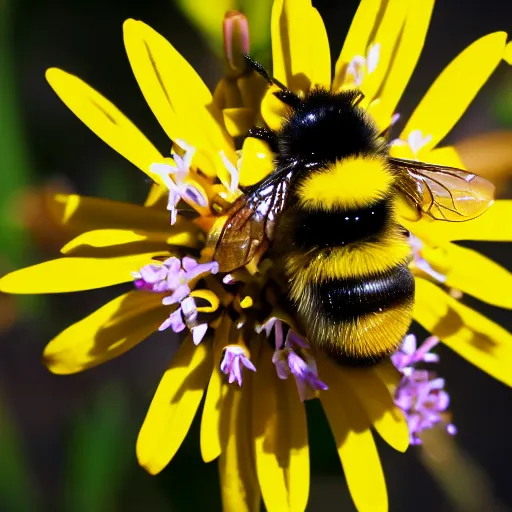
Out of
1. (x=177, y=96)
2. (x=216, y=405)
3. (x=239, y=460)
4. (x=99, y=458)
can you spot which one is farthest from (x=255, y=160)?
(x=99, y=458)

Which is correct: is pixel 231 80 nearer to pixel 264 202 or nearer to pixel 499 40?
pixel 264 202

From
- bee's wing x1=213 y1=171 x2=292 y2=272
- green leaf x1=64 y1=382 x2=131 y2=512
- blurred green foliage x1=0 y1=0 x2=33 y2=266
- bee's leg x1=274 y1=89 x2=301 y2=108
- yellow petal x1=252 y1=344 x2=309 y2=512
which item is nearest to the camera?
bee's wing x1=213 y1=171 x2=292 y2=272

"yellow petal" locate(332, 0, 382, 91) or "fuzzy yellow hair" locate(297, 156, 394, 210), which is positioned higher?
"yellow petal" locate(332, 0, 382, 91)

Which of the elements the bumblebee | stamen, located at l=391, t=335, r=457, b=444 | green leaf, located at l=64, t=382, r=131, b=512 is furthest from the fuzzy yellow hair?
green leaf, located at l=64, t=382, r=131, b=512

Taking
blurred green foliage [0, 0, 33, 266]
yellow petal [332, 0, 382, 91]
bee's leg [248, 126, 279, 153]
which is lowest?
blurred green foliage [0, 0, 33, 266]

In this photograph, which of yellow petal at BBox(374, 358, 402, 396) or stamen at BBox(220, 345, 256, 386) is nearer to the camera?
stamen at BBox(220, 345, 256, 386)

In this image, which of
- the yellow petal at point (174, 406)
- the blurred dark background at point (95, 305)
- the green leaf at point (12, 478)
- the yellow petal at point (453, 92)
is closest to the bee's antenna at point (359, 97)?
the yellow petal at point (453, 92)

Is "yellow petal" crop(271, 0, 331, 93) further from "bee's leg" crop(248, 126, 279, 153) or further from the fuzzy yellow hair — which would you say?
the fuzzy yellow hair

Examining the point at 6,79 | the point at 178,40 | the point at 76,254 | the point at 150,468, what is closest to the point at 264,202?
the point at 76,254
